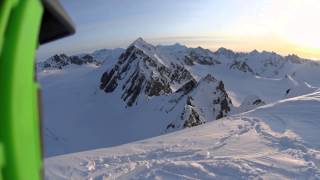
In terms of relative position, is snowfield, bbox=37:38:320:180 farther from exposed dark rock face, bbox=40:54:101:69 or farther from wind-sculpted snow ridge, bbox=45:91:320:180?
exposed dark rock face, bbox=40:54:101:69

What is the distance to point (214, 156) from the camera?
10.2 meters

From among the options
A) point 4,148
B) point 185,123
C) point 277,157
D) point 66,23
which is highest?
point 66,23

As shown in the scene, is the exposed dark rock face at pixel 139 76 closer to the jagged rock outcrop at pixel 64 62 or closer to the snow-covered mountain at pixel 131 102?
the snow-covered mountain at pixel 131 102

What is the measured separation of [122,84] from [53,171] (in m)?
112

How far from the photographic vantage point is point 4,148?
4.74 feet

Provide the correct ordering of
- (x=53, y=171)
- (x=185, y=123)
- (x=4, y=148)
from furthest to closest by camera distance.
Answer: (x=185, y=123) → (x=53, y=171) → (x=4, y=148)

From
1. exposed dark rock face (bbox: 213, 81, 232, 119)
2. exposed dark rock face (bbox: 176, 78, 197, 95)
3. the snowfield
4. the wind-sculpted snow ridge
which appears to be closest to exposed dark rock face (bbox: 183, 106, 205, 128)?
the snowfield

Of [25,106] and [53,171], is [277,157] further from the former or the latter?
[25,106]

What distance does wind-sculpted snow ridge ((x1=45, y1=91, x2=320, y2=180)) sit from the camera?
29.2ft

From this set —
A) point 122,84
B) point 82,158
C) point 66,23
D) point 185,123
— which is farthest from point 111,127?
point 66,23

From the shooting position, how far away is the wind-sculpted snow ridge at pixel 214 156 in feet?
29.2

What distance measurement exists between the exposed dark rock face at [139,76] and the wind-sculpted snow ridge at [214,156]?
90.5 metres

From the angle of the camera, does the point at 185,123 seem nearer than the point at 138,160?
No

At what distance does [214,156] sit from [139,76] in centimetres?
10211
